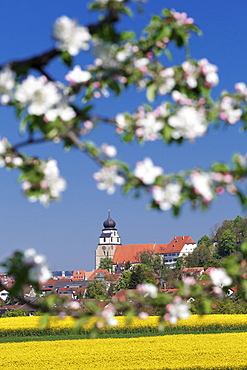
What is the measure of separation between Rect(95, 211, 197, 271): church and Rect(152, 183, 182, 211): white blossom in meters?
119

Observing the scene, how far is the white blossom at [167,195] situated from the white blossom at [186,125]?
234 mm

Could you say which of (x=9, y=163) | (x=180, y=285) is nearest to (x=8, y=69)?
(x=9, y=163)

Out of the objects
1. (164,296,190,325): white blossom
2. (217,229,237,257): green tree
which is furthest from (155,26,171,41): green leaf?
(217,229,237,257): green tree

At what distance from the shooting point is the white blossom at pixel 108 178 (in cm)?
271

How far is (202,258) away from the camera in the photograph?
9006 cm

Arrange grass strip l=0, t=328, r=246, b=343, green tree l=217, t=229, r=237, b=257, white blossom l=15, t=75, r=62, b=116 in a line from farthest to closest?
green tree l=217, t=229, r=237, b=257 → grass strip l=0, t=328, r=246, b=343 → white blossom l=15, t=75, r=62, b=116

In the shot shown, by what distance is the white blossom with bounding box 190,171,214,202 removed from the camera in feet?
8.60

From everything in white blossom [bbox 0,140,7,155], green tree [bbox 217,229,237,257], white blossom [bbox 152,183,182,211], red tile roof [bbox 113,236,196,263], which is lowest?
white blossom [bbox 152,183,182,211]

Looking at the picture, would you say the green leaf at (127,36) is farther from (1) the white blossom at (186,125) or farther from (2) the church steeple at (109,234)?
(2) the church steeple at (109,234)

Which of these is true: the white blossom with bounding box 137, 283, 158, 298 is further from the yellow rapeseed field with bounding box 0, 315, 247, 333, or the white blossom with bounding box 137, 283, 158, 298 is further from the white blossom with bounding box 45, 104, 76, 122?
the yellow rapeseed field with bounding box 0, 315, 247, 333

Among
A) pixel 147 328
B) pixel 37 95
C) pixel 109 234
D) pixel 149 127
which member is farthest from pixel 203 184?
pixel 109 234

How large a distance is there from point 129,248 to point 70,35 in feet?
454

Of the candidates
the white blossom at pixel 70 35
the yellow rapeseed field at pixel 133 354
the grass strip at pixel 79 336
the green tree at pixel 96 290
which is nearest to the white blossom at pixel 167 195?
the white blossom at pixel 70 35

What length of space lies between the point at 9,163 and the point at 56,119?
574 mm
